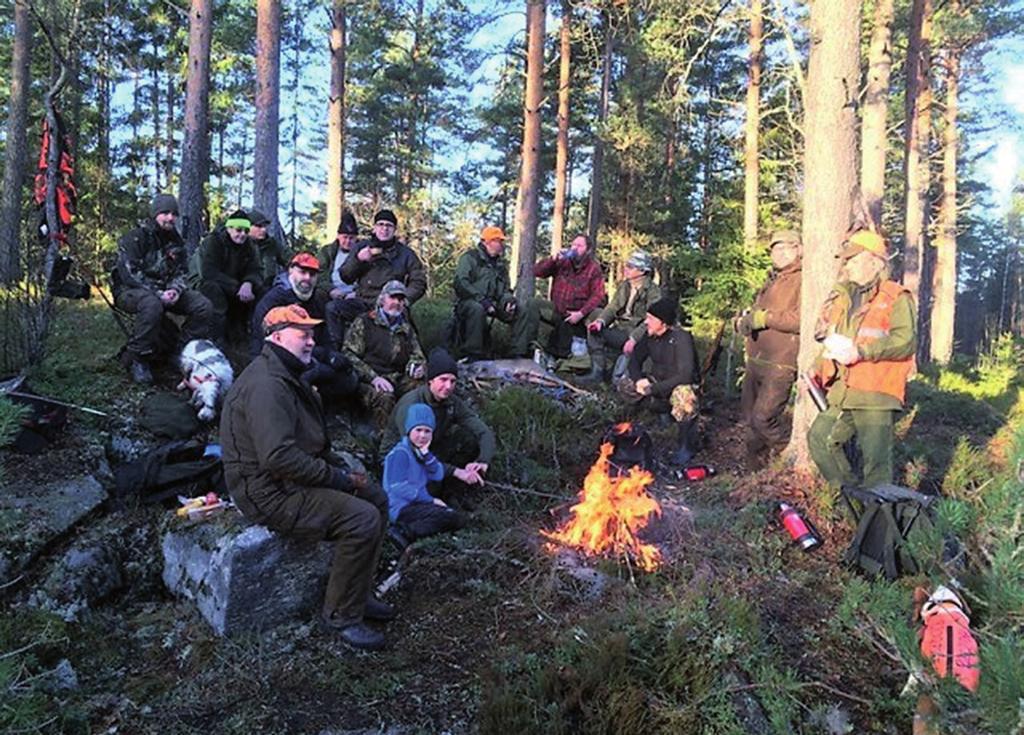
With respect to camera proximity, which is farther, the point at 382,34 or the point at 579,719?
the point at 382,34

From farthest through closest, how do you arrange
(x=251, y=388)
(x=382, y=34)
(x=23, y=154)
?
(x=382, y=34) < (x=23, y=154) < (x=251, y=388)

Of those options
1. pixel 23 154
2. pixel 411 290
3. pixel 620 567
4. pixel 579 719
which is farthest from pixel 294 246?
pixel 579 719

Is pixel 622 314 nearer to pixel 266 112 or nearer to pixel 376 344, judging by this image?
pixel 376 344

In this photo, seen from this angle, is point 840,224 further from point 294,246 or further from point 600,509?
point 294,246

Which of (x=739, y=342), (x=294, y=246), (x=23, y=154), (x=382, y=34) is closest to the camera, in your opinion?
(x=739, y=342)

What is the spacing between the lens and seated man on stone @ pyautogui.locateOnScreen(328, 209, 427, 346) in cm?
805

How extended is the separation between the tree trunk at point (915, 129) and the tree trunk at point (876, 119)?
2.66 metres

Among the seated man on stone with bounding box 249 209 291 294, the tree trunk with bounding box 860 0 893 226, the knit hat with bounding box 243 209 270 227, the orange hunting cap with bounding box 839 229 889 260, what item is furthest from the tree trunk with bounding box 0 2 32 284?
the tree trunk with bounding box 860 0 893 226

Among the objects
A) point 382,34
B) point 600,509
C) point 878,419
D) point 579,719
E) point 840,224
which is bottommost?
point 579,719

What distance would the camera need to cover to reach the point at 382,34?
25062mm

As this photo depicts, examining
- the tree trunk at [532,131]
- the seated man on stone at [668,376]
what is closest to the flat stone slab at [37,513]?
the seated man on stone at [668,376]

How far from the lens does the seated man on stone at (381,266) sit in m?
8.05

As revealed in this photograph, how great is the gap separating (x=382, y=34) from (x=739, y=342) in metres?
19.7

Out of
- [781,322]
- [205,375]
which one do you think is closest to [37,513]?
[205,375]
